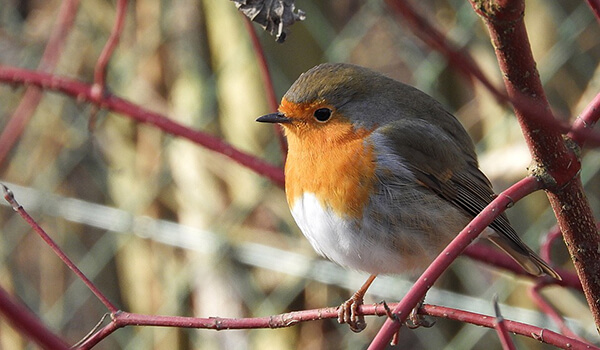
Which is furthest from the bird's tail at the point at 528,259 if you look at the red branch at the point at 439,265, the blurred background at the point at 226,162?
the blurred background at the point at 226,162

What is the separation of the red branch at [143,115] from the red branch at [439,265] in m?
0.89

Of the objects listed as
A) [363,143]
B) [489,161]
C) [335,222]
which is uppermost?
[363,143]

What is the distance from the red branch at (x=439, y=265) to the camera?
0.86m

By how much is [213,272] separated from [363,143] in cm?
212

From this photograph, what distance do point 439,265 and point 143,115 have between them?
1.10 metres

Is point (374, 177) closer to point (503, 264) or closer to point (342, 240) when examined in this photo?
point (342, 240)

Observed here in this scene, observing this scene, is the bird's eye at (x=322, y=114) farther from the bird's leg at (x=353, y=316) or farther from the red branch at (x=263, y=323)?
the red branch at (x=263, y=323)

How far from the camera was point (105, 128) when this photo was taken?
446 centimetres

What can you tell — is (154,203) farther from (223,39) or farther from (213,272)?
(223,39)

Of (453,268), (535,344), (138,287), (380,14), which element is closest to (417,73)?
(380,14)

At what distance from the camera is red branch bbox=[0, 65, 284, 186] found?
179 cm

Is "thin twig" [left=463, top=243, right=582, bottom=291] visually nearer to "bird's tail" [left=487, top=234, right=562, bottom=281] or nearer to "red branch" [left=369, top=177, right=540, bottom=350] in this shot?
"bird's tail" [left=487, top=234, right=562, bottom=281]

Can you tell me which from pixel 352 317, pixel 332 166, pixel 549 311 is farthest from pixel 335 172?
pixel 549 311

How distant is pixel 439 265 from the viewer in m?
0.90
